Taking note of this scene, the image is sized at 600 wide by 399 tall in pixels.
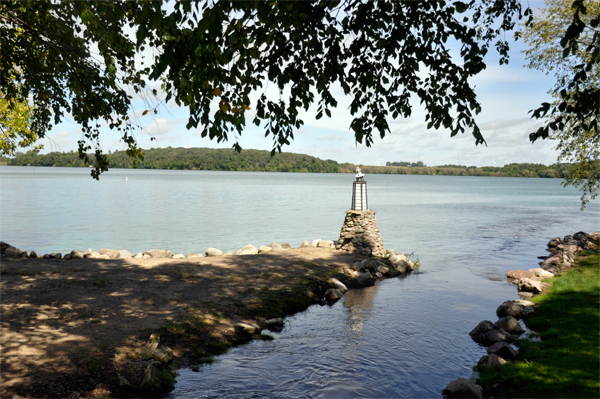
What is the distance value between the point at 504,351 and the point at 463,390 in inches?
102

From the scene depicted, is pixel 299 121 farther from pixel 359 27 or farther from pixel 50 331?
pixel 50 331

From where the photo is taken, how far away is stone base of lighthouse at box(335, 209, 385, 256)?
23438 millimetres

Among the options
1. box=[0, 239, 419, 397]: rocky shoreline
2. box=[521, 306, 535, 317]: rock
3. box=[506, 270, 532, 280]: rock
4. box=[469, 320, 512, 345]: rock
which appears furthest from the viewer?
box=[506, 270, 532, 280]: rock

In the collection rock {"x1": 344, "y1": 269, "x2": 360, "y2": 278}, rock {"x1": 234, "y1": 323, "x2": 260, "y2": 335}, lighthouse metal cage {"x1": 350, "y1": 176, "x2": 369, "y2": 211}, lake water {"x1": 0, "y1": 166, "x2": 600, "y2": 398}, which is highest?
lighthouse metal cage {"x1": 350, "y1": 176, "x2": 369, "y2": 211}

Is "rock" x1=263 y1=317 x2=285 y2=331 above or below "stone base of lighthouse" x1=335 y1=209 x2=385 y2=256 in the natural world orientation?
below

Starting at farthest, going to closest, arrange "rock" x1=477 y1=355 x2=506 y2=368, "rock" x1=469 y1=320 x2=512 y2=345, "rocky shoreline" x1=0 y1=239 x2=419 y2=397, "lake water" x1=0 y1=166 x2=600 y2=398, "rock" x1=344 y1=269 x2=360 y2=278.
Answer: "rock" x1=344 y1=269 x2=360 y2=278 < "rock" x1=469 y1=320 x2=512 y2=345 < "rock" x1=477 y1=355 x2=506 y2=368 < "lake water" x1=0 y1=166 x2=600 y2=398 < "rocky shoreline" x1=0 y1=239 x2=419 y2=397

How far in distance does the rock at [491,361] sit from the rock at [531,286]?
854cm

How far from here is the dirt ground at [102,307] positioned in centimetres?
823

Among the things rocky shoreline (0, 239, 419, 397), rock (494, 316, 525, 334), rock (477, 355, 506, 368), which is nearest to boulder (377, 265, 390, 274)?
rocky shoreline (0, 239, 419, 397)

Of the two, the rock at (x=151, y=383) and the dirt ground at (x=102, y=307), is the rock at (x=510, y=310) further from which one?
the rock at (x=151, y=383)

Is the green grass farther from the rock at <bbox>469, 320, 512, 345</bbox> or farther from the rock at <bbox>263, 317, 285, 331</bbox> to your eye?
the rock at <bbox>263, 317, 285, 331</bbox>

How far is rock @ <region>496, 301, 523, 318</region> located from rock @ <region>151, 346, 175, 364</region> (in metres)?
11.0

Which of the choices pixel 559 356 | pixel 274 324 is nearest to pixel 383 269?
pixel 274 324

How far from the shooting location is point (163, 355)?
937cm
